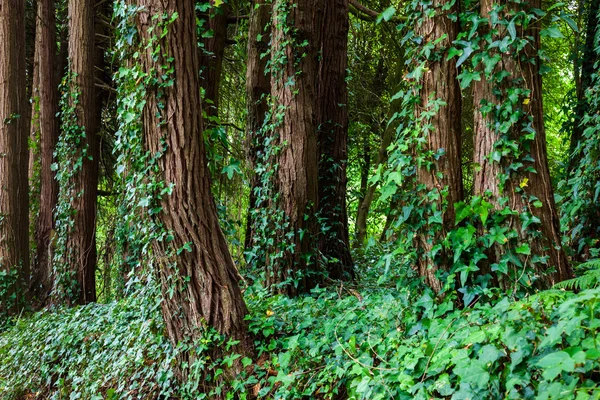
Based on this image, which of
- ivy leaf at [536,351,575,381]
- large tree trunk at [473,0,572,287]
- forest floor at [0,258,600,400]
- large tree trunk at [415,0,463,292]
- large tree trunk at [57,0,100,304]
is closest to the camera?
ivy leaf at [536,351,575,381]

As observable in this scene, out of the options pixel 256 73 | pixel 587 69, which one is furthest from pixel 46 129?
pixel 587 69

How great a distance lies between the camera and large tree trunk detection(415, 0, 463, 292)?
3904mm

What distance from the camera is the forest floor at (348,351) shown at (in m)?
2.63

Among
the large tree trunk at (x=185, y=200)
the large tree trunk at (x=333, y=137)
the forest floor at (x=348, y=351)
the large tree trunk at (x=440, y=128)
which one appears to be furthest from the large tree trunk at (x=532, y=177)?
the large tree trunk at (x=333, y=137)

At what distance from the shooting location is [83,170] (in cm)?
791

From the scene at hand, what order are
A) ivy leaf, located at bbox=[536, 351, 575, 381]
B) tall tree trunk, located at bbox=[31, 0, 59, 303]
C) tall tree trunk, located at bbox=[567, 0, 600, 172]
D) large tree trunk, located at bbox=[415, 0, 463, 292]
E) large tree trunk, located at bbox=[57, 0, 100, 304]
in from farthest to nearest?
tall tree trunk, located at bbox=[31, 0, 59, 303], large tree trunk, located at bbox=[57, 0, 100, 304], tall tree trunk, located at bbox=[567, 0, 600, 172], large tree trunk, located at bbox=[415, 0, 463, 292], ivy leaf, located at bbox=[536, 351, 575, 381]

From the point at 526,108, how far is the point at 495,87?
10.5 inches

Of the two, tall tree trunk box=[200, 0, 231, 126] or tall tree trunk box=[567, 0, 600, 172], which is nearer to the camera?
tall tree trunk box=[567, 0, 600, 172]

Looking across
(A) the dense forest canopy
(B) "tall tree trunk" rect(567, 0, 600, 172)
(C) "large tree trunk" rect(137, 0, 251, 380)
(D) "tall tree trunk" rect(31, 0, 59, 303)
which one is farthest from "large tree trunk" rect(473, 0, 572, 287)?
(D) "tall tree trunk" rect(31, 0, 59, 303)

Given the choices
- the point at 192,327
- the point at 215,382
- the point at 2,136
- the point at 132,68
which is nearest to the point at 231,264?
the point at 192,327

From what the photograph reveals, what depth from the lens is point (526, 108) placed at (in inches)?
146

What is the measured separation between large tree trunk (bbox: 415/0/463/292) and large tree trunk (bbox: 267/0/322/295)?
74.7 inches

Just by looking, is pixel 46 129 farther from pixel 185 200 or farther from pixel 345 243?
pixel 185 200

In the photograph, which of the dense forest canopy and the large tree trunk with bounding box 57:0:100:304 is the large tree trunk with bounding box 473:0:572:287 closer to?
the dense forest canopy
